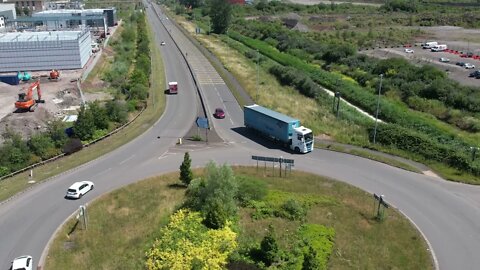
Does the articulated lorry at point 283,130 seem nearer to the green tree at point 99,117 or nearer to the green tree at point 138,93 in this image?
the green tree at point 99,117

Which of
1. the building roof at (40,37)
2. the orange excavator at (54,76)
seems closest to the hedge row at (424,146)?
the orange excavator at (54,76)

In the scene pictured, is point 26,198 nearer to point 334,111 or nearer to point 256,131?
point 256,131

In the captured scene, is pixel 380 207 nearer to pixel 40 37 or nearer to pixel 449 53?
pixel 40 37

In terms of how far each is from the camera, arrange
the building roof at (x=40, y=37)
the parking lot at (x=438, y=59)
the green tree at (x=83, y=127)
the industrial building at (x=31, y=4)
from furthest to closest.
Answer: the industrial building at (x=31, y=4) → the building roof at (x=40, y=37) → the parking lot at (x=438, y=59) → the green tree at (x=83, y=127)

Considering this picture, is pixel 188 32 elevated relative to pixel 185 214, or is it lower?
elevated

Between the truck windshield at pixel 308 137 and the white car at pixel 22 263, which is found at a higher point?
the truck windshield at pixel 308 137

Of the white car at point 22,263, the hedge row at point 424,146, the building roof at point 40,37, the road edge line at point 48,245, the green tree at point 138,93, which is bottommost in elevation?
the road edge line at point 48,245

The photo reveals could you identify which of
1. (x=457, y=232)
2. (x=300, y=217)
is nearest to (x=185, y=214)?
(x=300, y=217)

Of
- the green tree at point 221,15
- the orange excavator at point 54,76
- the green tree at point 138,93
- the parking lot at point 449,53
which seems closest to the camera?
the green tree at point 138,93
